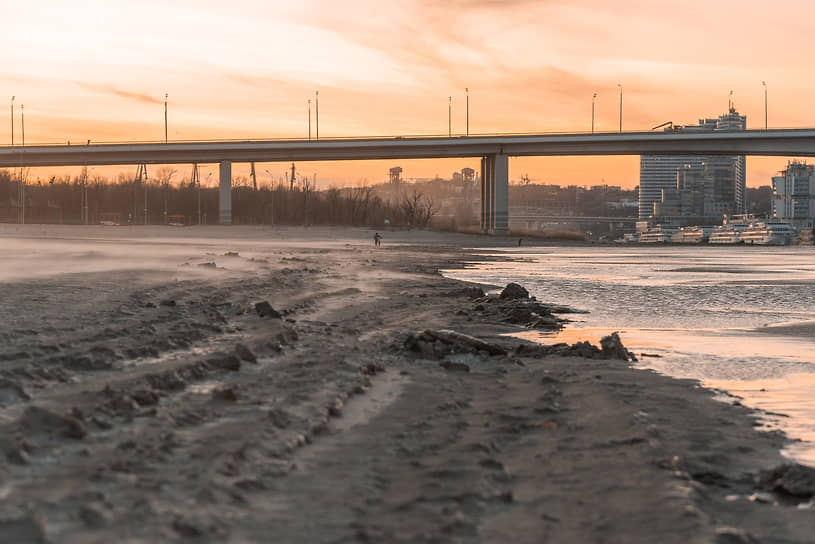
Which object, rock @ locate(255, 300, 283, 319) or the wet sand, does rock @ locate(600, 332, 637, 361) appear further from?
rock @ locate(255, 300, 283, 319)

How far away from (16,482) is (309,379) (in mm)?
4083

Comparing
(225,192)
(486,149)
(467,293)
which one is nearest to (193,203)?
(225,192)

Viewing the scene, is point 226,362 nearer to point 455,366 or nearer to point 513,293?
point 455,366

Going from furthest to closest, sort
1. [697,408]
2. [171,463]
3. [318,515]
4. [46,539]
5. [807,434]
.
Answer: [697,408]
[807,434]
[171,463]
[318,515]
[46,539]

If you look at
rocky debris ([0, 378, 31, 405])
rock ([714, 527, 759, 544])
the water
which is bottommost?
the water

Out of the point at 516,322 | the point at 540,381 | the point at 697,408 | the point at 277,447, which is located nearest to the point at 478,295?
the point at 516,322

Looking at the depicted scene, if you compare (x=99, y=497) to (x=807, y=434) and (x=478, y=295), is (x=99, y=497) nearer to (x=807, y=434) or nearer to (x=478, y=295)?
(x=807, y=434)

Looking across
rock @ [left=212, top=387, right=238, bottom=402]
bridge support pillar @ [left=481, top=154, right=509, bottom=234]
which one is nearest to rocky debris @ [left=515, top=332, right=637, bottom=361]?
rock @ [left=212, top=387, right=238, bottom=402]

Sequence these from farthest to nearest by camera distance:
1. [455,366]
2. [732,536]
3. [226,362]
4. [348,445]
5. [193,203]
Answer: [193,203] < [455,366] < [226,362] < [348,445] < [732,536]

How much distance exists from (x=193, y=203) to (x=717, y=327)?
138m

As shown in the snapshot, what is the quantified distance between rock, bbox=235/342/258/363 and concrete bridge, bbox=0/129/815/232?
84.9 m

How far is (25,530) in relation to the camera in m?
4.39

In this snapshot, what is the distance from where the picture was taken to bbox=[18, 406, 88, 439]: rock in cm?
638

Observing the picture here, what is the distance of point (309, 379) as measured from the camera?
9.11 meters
